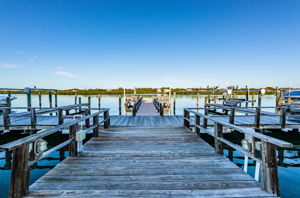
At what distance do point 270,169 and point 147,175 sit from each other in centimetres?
194

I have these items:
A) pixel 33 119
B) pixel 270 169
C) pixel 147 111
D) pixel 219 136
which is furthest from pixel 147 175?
pixel 147 111

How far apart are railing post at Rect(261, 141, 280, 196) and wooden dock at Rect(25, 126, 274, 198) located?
0.14m

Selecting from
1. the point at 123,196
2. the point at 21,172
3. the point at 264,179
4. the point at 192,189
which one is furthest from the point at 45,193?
the point at 264,179

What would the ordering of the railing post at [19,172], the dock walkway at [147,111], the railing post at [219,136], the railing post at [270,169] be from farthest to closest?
1. the dock walkway at [147,111]
2. the railing post at [219,136]
3. the railing post at [270,169]
4. the railing post at [19,172]

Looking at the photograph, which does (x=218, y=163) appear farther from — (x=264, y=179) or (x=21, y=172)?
(x=21, y=172)

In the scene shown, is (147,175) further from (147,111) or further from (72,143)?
(147,111)

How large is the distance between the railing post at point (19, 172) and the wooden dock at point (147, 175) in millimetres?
153

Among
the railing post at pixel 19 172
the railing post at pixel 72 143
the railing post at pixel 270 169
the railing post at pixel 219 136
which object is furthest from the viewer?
the railing post at pixel 219 136

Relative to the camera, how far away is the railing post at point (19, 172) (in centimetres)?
212

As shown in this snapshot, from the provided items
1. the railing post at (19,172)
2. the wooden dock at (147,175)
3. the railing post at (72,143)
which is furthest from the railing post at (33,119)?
the railing post at (19,172)

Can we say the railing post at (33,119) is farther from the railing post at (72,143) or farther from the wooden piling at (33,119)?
the railing post at (72,143)

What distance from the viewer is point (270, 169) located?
2252 millimetres

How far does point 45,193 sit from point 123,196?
1180mm

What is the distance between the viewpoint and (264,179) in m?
2.34
